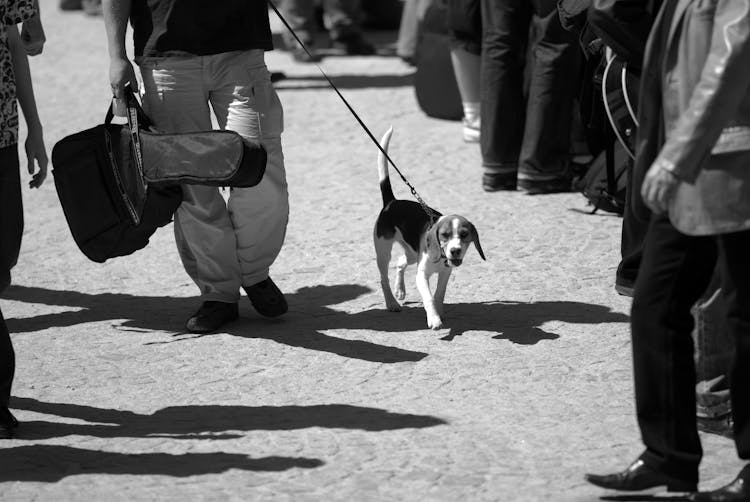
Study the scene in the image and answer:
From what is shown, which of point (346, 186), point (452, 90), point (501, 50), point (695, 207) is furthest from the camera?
point (452, 90)

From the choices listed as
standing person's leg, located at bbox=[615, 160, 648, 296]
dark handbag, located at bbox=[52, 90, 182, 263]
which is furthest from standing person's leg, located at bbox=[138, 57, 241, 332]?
standing person's leg, located at bbox=[615, 160, 648, 296]

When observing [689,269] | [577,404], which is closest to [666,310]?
[689,269]

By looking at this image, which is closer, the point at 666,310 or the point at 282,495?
the point at 666,310

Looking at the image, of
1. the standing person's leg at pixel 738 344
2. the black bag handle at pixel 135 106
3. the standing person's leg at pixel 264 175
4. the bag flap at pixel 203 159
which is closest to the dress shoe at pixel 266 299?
the standing person's leg at pixel 264 175

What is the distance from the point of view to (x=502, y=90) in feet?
25.0

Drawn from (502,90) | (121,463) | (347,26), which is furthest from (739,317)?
(347,26)

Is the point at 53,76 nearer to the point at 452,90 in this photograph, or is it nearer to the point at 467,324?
the point at 452,90

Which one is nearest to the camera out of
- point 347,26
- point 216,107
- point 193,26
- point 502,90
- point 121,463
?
point 121,463

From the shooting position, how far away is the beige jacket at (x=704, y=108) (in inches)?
134

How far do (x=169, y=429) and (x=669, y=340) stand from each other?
1863 mm

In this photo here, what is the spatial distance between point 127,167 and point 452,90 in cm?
465

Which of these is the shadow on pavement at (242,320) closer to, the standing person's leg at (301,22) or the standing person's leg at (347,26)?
the standing person's leg at (301,22)

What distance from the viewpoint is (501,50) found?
24.8ft

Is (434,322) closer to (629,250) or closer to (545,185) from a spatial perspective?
(629,250)
